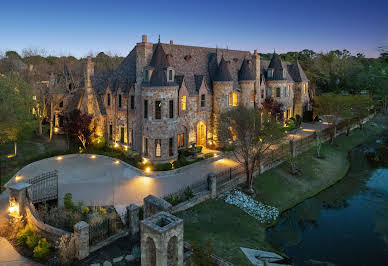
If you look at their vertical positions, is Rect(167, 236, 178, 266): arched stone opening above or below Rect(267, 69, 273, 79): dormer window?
below

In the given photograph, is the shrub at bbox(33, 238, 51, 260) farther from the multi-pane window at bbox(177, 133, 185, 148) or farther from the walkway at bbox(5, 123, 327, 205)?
the multi-pane window at bbox(177, 133, 185, 148)

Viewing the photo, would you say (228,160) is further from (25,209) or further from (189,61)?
(25,209)

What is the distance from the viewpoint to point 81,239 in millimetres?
13977

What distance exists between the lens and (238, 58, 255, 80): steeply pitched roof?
36.5 metres

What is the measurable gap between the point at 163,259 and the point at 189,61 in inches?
1039

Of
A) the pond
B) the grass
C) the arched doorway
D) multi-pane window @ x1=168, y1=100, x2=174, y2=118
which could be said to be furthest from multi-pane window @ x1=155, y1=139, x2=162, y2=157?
the pond

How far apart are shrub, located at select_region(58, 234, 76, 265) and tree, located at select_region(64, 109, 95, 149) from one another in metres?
19.0

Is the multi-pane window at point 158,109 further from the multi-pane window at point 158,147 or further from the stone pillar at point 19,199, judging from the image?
the stone pillar at point 19,199

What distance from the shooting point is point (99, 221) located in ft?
52.3

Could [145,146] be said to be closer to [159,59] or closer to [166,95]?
[166,95]

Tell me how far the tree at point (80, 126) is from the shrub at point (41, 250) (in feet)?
60.7

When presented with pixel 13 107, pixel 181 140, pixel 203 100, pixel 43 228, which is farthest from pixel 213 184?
pixel 13 107

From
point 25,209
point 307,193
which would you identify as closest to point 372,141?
point 307,193

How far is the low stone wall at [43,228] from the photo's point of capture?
14858 millimetres
